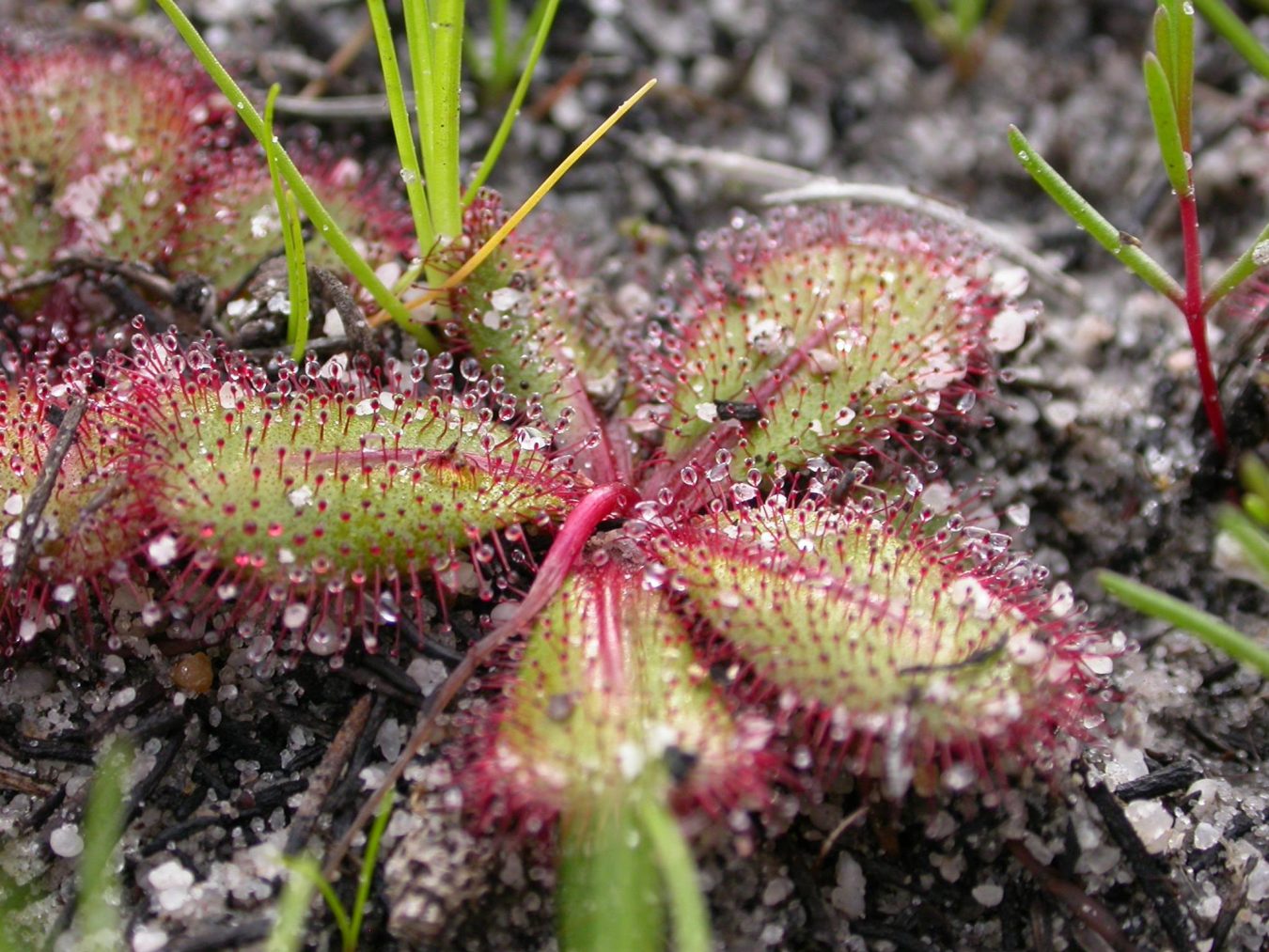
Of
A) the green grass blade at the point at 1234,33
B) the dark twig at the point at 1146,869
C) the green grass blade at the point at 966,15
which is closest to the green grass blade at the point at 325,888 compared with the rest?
the dark twig at the point at 1146,869

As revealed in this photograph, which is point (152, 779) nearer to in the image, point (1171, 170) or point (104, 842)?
point (104, 842)

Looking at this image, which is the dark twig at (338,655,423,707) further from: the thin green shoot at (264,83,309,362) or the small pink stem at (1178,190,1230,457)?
the small pink stem at (1178,190,1230,457)

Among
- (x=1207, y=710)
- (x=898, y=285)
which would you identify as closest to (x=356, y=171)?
(x=898, y=285)

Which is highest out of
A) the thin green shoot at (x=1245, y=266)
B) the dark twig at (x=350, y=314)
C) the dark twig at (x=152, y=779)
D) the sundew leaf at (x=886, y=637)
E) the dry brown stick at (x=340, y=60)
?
the dry brown stick at (x=340, y=60)

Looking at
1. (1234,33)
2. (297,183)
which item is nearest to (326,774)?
(297,183)

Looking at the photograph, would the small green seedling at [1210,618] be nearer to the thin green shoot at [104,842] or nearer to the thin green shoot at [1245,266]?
the thin green shoot at [1245,266]

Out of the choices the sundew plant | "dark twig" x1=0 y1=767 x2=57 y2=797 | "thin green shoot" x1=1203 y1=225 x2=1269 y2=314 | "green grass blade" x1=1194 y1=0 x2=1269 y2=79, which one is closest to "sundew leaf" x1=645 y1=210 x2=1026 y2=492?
the sundew plant
